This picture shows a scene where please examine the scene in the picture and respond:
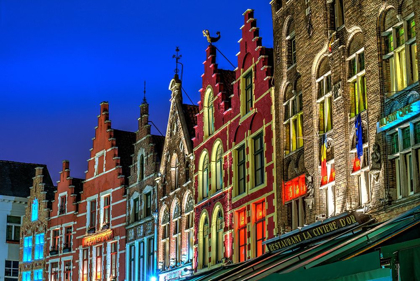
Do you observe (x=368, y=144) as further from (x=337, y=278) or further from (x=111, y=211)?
(x=111, y=211)

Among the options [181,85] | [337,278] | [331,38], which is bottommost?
[337,278]

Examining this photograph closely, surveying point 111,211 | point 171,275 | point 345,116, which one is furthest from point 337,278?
→ point 111,211

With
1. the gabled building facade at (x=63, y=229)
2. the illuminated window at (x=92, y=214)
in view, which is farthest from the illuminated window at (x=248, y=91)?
the gabled building facade at (x=63, y=229)

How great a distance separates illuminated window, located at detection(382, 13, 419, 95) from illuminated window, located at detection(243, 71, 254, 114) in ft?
29.1

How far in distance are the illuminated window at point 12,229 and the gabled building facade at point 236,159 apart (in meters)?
22.5

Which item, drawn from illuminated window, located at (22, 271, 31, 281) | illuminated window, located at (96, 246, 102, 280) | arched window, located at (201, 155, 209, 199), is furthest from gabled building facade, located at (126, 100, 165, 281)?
illuminated window, located at (22, 271, 31, 281)

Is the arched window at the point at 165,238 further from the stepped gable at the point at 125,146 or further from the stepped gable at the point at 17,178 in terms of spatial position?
the stepped gable at the point at 17,178

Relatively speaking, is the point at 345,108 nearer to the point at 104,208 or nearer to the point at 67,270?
the point at 104,208

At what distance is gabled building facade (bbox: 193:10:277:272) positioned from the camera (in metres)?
27.5

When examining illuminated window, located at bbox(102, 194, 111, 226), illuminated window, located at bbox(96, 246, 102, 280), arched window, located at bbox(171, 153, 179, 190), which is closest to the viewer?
arched window, located at bbox(171, 153, 179, 190)

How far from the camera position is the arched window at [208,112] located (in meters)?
→ 32.5

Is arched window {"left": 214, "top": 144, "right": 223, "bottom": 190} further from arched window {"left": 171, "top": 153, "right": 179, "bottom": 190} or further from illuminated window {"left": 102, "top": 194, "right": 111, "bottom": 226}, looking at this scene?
illuminated window {"left": 102, "top": 194, "right": 111, "bottom": 226}

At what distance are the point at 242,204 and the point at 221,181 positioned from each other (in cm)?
241

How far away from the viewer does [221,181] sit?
102 ft
